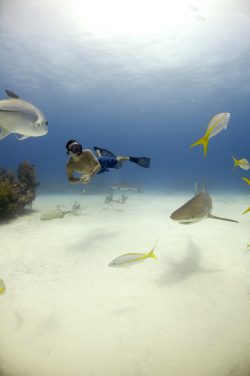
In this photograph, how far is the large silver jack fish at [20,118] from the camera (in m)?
3.31

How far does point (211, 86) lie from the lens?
3053cm

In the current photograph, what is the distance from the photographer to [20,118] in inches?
134

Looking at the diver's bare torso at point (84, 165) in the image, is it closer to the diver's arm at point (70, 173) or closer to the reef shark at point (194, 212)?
the diver's arm at point (70, 173)

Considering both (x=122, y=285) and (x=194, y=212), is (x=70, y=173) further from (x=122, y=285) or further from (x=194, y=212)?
(x=194, y=212)

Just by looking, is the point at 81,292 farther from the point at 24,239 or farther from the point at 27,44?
the point at 27,44

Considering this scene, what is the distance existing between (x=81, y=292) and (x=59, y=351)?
1188mm

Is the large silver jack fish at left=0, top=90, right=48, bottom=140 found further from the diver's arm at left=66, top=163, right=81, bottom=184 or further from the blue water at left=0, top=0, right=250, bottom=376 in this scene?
the blue water at left=0, top=0, right=250, bottom=376

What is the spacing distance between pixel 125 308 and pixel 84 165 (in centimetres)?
288

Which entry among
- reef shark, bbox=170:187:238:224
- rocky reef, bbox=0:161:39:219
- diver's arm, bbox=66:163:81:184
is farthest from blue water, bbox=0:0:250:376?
diver's arm, bbox=66:163:81:184

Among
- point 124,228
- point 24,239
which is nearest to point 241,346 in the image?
point 124,228

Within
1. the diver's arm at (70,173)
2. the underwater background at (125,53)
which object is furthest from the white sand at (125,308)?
the underwater background at (125,53)

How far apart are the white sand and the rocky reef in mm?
2238

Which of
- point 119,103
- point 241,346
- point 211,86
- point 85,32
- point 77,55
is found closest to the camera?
point 241,346

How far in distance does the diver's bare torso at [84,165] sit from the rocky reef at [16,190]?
4030mm
